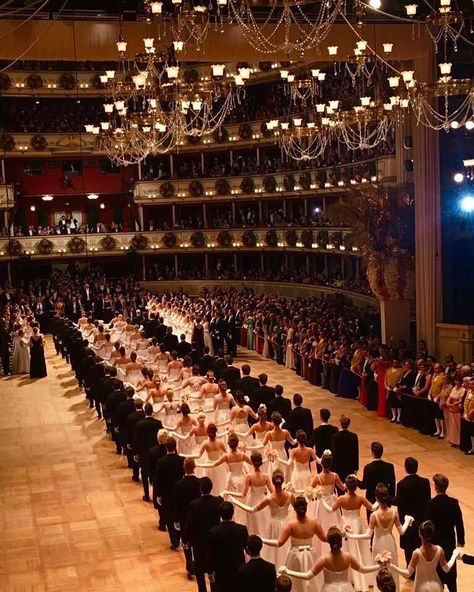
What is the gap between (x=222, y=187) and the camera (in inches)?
1539

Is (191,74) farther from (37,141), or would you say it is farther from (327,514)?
(327,514)

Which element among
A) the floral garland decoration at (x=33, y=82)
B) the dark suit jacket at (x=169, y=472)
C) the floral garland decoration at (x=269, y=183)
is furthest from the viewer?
the floral garland decoration at (x=33, y=82)

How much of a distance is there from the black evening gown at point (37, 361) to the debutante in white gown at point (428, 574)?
18215mm

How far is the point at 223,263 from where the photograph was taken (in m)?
42.1

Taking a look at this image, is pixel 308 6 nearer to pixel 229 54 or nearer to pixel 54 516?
pixel 229 54

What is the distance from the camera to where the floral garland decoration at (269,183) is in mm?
36750

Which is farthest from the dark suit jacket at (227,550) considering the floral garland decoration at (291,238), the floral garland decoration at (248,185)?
the floral garland decoration at (248,185)

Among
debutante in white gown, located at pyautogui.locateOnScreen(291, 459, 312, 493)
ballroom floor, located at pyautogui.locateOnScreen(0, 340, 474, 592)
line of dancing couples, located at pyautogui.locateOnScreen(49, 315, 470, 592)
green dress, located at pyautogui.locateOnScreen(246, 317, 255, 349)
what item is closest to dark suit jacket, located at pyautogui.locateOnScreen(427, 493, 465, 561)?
line of dancing couples, located at pyautogui.locateOnScreen(49, 315, 470, 592)

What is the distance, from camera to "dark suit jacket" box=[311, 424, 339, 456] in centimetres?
1382

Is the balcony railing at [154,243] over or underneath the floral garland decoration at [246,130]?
underneath

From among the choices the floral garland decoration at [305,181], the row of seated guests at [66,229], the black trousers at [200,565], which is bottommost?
the black trousers at [200,565]

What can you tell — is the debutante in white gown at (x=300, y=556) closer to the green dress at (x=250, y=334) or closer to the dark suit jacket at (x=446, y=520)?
the dark suit jacket at (x=446, y=520)

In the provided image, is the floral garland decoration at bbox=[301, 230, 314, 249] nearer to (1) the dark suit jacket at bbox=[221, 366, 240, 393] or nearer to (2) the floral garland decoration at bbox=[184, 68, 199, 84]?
(2) the floral garland decoration at bbox=[184, 68, 199, 84]

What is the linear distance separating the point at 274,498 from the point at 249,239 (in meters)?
28.2
